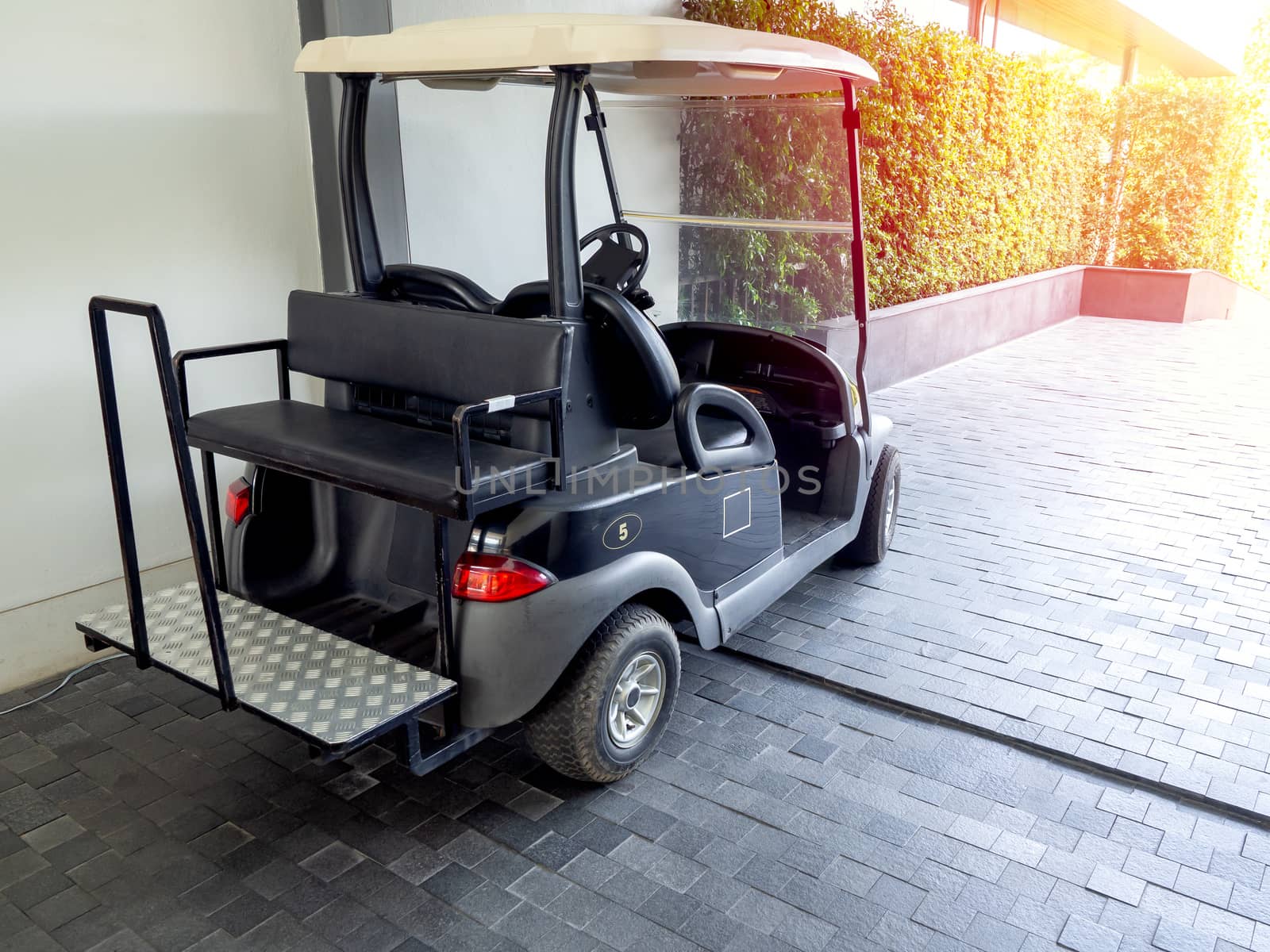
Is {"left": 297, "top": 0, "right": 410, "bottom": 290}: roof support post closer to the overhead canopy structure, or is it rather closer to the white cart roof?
the white cart roof

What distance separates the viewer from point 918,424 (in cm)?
656

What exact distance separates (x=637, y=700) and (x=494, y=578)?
631 mm

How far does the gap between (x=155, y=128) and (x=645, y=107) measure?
1.76m

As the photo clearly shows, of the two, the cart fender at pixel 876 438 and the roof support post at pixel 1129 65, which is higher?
the roof support post at pixel 1129 65

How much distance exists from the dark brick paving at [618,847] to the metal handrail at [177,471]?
438 mm

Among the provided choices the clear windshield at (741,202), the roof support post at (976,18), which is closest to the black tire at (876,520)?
the clear windshield at (741,202)

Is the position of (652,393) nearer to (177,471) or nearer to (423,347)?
(423,347)

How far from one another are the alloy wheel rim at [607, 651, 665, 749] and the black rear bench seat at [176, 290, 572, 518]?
0.60 meters

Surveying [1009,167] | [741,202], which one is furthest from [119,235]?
[1009,167]

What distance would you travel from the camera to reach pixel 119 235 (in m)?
3.26

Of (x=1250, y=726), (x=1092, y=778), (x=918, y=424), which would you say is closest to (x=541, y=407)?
(x=1092, y=778)

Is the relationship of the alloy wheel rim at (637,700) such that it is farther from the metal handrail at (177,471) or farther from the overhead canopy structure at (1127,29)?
the overhead canopy structure at (1127,29)

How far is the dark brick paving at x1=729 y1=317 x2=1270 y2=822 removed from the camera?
2.97 meters

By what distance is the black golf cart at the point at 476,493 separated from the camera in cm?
224
